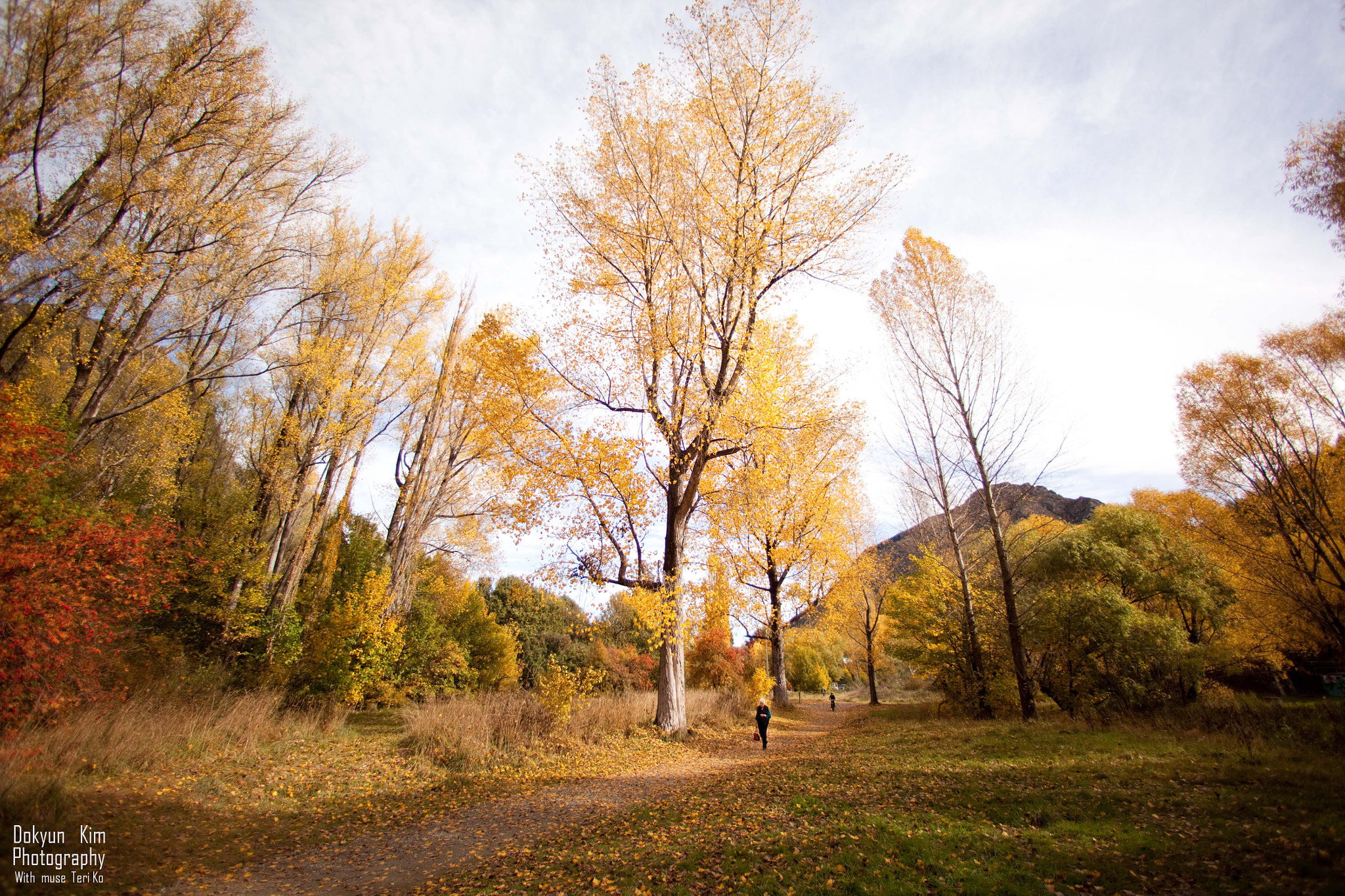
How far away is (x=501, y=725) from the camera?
9.36 m

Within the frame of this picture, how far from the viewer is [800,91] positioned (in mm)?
9570

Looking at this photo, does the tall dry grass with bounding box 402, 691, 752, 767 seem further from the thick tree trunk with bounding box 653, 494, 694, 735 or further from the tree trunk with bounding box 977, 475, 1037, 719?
the tree trunk with bounding box 977, 475, 1037, 719

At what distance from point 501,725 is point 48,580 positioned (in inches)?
276

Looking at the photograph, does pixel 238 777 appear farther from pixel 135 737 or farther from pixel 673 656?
pixel 673 656

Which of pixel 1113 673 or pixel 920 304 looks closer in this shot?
pixel 1113 673

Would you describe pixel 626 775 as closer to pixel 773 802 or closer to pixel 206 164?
pixel 773 802

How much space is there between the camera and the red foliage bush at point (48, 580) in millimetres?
5996

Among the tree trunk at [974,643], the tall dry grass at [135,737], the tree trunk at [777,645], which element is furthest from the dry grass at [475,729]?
the tree trunk at [974,643]

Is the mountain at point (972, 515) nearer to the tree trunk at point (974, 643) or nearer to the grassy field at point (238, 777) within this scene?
the tree trunk at point (974, 643)

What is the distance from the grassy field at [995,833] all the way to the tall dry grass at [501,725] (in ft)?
13.1

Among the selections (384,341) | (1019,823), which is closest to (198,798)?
(1019,823)

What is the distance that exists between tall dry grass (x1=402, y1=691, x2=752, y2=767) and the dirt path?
2017mm

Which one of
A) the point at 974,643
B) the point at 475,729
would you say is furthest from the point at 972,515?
the point at 475,729

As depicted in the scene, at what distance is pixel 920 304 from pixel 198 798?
57.4ft
